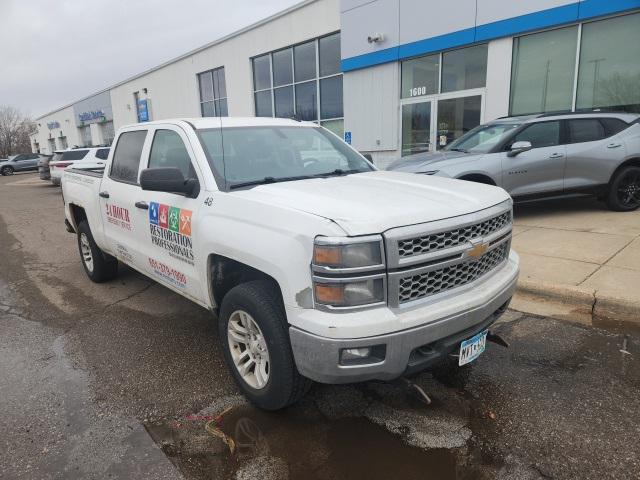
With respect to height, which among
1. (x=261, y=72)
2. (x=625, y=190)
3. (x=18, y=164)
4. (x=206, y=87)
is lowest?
(x=18, y=164)

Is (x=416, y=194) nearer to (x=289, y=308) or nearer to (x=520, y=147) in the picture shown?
(x=289, y=308)

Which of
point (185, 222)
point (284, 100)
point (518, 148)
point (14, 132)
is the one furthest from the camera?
point (14, 132)

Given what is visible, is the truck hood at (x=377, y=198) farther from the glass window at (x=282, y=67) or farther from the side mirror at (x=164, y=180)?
the glass window at (x=282, y=67)

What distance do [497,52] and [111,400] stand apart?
11.3 metres

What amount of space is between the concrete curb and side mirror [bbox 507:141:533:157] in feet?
10.1

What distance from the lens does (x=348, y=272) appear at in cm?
238

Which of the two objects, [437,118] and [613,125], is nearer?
[613,125]

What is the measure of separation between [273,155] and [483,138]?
568 cm

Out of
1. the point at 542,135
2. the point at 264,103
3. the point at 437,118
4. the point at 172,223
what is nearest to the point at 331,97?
the point at 264,103

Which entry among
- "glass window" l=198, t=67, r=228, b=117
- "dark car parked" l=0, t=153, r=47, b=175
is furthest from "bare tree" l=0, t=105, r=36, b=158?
"glass window" l=198, t=67, r=228, b=117

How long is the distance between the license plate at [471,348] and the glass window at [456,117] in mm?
10042

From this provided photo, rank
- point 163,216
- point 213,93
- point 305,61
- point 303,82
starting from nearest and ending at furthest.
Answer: point 163,216 < point 305,61 < point 303,82 < point 213,93

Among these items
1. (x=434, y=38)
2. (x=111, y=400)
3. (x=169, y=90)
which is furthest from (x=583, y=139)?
(x=169, y=90)

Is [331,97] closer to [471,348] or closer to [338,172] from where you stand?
[338,172]
